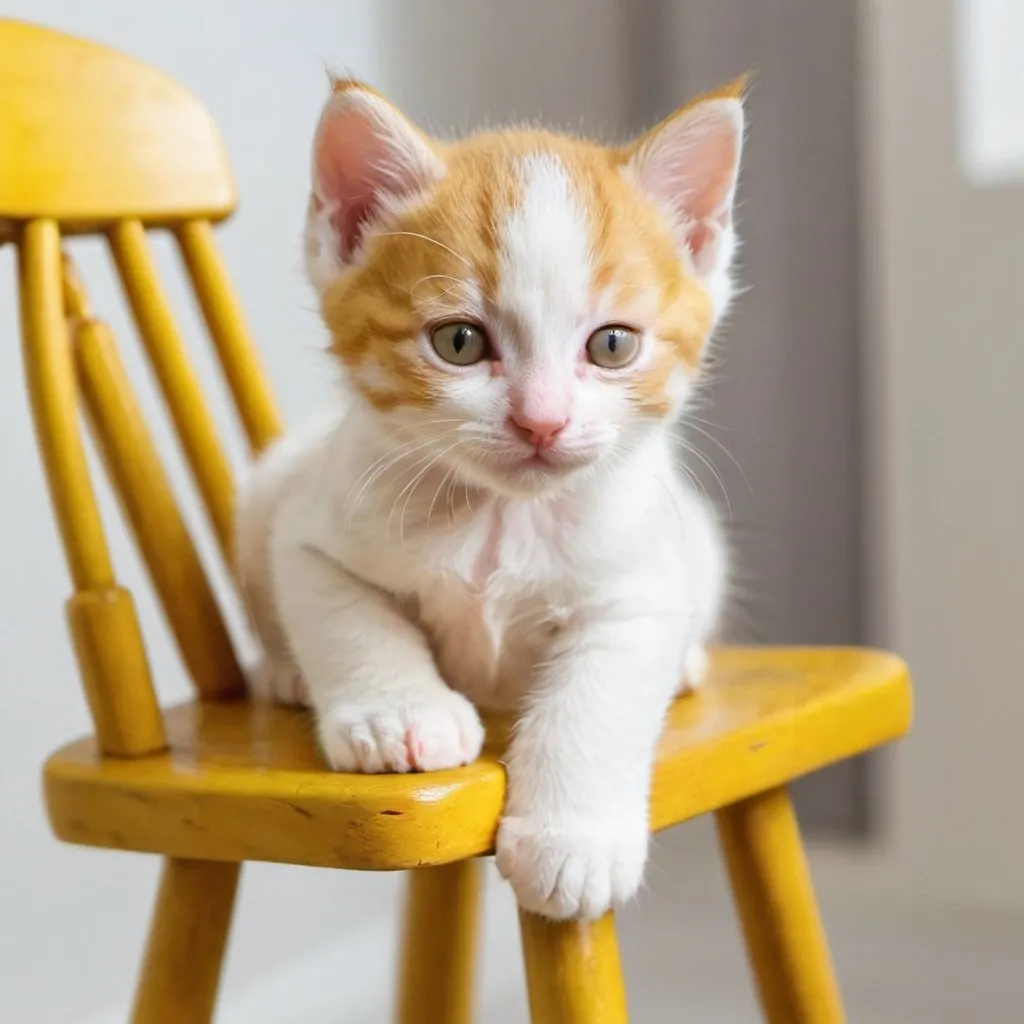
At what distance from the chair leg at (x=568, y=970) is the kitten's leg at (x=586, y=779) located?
0.08 feet

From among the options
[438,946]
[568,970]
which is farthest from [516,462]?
[438,946]

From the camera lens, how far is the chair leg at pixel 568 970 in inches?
28.0

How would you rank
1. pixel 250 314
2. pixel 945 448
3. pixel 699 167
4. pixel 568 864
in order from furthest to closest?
1. pixel 945 448
2. pixel 250 314
3. pixel 699 167
4. pixel 568 864

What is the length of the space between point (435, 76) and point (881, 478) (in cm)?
66

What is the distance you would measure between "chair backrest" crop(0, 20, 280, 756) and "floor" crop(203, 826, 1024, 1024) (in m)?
0.66

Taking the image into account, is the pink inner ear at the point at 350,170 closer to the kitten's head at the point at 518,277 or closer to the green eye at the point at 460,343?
the kitten's head at the point at 518,277

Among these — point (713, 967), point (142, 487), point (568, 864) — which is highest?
point (142, 487)

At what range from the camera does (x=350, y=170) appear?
764 mm

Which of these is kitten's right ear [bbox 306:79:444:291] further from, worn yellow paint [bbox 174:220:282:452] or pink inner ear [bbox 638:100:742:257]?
worn yellow paint [bbox 174:220:282:452]

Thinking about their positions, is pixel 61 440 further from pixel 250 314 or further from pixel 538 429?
pixel 250 314

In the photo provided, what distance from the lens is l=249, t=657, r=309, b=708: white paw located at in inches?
35.4

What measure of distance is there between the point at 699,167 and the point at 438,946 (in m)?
0.58

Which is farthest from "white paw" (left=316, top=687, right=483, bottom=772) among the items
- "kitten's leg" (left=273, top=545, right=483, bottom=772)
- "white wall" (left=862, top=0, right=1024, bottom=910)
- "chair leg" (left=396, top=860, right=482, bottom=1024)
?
"white wall" (left=862, top=0, right=1024, bottom=910)

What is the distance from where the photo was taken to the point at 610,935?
73 cm
